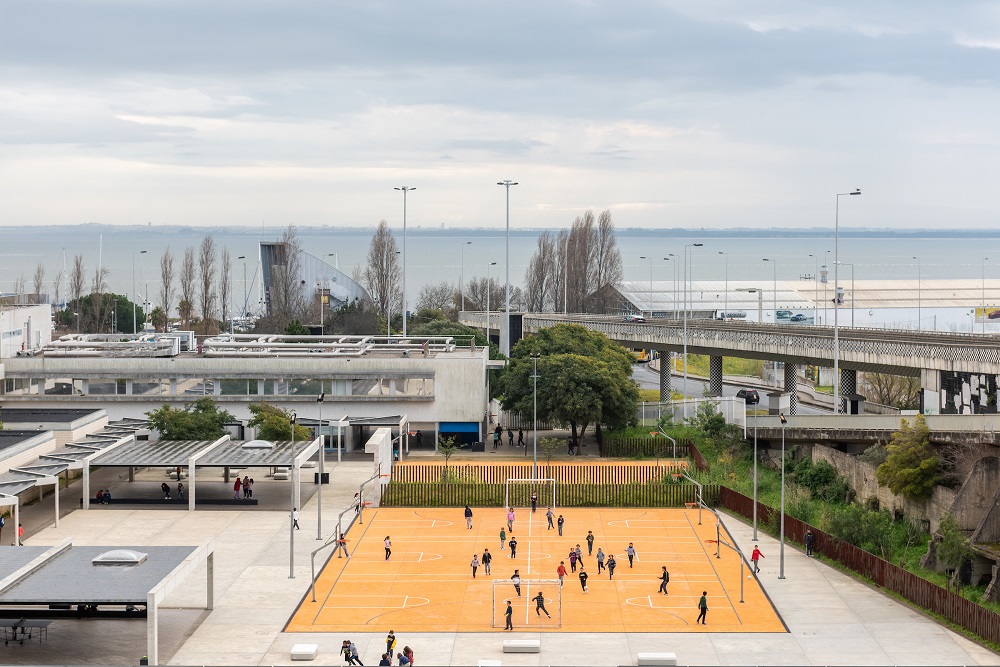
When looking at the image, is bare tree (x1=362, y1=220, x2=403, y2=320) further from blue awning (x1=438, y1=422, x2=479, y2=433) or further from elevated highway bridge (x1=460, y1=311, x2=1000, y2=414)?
blue awning (x1=438, y1=422, x2=479, y2=433)

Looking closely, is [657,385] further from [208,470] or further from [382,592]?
[382,592]

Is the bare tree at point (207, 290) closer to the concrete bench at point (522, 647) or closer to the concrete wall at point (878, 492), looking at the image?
the concrete wall at point (878, 492)

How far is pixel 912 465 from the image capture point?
47719 mm

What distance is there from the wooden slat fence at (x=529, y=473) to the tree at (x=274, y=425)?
23.3 feet

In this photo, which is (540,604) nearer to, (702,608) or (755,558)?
(702,608)

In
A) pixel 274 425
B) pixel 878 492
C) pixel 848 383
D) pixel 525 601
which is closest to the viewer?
pixel 525 601

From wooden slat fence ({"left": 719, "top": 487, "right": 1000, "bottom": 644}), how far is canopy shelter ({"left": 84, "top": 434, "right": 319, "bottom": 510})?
2044 centimetres

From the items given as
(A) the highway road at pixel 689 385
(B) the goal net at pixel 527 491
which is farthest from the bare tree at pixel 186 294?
(B) the goal net at pixel 527 491

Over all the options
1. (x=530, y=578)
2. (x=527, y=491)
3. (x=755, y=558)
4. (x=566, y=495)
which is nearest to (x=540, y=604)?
(x=530, y=578)

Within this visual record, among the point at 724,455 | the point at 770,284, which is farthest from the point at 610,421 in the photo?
the point at 770,284

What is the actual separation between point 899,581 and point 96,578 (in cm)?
2464

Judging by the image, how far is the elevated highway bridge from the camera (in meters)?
58.0

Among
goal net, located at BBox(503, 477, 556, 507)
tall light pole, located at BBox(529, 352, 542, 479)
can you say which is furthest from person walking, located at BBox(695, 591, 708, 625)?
tall light pole, located at BBox(529, 352, 542, 479)

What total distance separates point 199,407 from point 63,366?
11.6 m
